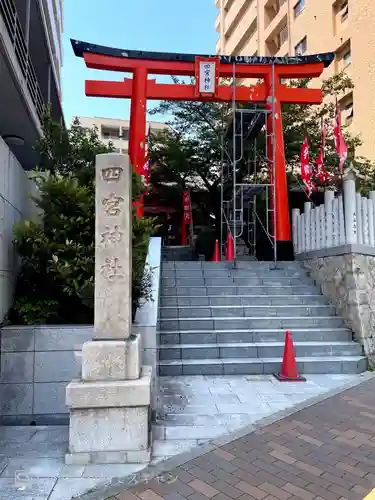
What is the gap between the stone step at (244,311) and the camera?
294 inches

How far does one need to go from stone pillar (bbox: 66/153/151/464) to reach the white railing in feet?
17.8

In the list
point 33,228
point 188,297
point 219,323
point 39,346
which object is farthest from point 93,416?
point 188,297

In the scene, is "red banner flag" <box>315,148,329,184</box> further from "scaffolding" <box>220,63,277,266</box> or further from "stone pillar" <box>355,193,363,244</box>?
"stone pillar" <box>355,193,363,244</box>

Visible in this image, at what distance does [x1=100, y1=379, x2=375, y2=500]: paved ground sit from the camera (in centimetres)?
289

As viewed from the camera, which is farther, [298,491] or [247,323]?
[247,323]

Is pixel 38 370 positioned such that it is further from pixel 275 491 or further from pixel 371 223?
pixel 371 223

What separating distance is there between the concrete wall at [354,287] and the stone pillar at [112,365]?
4745 millimetres

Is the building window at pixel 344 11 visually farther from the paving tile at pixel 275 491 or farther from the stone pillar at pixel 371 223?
the paving tile at pixel 275 491

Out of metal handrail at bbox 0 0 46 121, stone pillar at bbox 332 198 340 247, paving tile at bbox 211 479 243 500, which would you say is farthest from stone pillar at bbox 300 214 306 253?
metal handrail at bbox 0 0 46 121

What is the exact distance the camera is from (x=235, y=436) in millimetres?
3902

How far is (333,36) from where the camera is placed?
22656 mm

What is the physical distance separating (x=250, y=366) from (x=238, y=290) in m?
2.47

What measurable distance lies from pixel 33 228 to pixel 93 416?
250 centimetres

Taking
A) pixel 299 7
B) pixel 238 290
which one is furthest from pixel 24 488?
pixel 299 7
